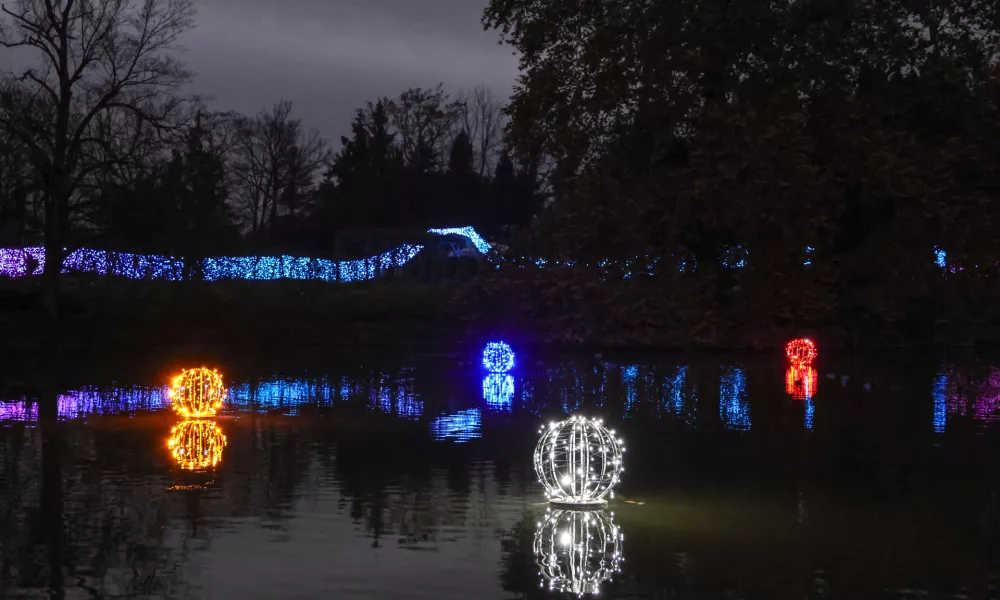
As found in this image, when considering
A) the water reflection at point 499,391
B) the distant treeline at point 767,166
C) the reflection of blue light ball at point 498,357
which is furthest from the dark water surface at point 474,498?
the distant treeline at point 767,166

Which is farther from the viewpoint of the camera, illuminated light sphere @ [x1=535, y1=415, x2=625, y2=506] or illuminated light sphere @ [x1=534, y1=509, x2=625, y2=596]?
illuminated light sphere @ [x1=535, y1=415, x2=625, y2=506]

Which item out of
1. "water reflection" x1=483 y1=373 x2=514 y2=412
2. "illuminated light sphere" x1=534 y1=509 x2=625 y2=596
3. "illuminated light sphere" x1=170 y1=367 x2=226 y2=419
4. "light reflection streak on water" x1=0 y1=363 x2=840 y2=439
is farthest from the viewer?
"water reflection" x1=483 y1=373 x2=514 y2=412

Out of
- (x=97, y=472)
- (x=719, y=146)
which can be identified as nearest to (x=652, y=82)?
(x=719, y=146)

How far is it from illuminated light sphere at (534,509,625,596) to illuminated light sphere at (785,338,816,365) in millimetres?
26330

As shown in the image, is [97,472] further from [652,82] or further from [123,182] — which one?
[652,82]

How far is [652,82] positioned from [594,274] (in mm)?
6883

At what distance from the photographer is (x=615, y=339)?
1741 inches

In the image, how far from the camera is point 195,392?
2119cm

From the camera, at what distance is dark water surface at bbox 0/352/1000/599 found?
9.95 m

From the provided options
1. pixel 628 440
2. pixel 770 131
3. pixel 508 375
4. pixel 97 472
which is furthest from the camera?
pixel 770 131

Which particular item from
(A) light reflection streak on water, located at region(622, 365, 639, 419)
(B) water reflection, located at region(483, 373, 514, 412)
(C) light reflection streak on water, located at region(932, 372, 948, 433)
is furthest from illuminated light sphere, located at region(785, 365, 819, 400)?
(B) water reflection, located at region(483, 373, 514, 412)

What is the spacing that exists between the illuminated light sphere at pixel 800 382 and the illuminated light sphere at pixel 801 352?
4.64ft

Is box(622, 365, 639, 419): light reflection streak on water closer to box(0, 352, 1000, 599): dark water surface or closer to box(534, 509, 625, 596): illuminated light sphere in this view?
box(0, 352, 1000, 599): dark water surface

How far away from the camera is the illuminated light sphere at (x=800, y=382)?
1087 inches
